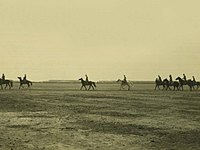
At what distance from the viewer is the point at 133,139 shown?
11.8 meters

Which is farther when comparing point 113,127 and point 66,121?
point 66,121

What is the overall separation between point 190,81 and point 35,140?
46.7 meters

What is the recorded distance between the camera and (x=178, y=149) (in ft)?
32.9

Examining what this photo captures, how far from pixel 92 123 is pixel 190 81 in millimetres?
41645

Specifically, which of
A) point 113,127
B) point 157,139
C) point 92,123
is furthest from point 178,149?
point 92,123

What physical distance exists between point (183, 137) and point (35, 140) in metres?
4.59

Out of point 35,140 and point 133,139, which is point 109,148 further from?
point 35,140

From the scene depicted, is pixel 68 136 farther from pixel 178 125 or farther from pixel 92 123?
pixel 178 125

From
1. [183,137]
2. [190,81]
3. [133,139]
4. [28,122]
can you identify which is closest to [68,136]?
[133,139]

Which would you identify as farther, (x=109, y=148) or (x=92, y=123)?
(x=92, y=123)

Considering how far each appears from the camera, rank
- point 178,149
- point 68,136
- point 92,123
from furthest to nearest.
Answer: point 92,123 < point 68,136 < point 178,149

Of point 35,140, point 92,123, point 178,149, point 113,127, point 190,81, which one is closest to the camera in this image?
point 178,149

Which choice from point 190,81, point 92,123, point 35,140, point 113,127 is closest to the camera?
point 35,140

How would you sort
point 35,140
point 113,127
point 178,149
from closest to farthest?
point 178,149 → point 35,140 → point 113,127
